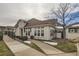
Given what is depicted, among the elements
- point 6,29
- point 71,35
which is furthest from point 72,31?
point 6,29

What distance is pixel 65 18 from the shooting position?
8.91 feet

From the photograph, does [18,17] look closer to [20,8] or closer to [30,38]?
[20,8]

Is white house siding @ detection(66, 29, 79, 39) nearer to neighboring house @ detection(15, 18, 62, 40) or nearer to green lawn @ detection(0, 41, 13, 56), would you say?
neighboring house @ detection(15, 18, 62, 40)

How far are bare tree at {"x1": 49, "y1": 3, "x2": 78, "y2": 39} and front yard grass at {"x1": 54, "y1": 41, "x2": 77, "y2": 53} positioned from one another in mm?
96

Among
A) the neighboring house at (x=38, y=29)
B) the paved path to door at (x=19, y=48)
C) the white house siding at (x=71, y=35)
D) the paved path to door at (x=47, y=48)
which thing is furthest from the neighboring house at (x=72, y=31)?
the paved path to door at (x=19, y=48)

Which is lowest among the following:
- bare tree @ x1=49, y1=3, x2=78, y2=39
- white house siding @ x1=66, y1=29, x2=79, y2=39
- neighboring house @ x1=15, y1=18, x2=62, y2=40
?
white house siding @ x1=66, y1=29, x2=79, y2=39

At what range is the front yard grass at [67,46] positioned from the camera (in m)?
2.71

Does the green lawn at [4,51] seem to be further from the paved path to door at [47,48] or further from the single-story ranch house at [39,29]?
the paved path to door at [47,48]

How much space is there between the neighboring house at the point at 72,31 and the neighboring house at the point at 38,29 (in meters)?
0.11

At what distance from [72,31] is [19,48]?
2.43ft

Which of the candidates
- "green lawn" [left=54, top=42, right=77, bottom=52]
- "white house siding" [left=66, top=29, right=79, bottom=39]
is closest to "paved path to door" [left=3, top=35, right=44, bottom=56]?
"green lawn" [left=54, top=42, right=77, bottom=52]

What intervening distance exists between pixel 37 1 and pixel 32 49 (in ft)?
2.12

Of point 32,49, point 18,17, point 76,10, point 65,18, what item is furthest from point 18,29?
point 76,10

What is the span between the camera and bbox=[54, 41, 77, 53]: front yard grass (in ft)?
8.89
